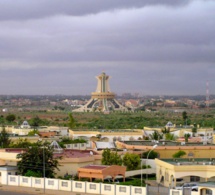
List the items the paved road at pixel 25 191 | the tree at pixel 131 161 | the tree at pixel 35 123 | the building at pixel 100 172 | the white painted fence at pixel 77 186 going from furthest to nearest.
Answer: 1. the tree at pixel 35 123
2. the tree at pixel 131 161
3. the building at pixel 100 172
4. the paved road at pixel 25 191
5. the white painted fence at pixel 77 186

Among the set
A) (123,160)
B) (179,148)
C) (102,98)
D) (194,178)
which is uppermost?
(102,98)

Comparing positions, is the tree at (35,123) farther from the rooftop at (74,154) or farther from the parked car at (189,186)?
the parked car at (189,186)

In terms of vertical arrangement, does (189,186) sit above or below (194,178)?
below

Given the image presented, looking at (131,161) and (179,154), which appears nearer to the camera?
(131,161)

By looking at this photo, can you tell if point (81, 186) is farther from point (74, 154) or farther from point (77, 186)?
point (74, 154)

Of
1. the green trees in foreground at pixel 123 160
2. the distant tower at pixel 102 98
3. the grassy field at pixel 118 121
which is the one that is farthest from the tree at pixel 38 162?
the distant tower at pixel 102 98

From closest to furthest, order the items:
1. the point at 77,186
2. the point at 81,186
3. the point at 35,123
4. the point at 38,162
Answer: the point at 81,186 → the point at 77,186 → the point at 38,162 → the point at 35,123

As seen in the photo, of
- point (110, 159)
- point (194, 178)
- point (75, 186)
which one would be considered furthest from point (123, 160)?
point (75, 186)

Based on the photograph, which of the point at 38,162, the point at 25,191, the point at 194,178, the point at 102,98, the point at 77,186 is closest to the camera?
the point at 77,186
